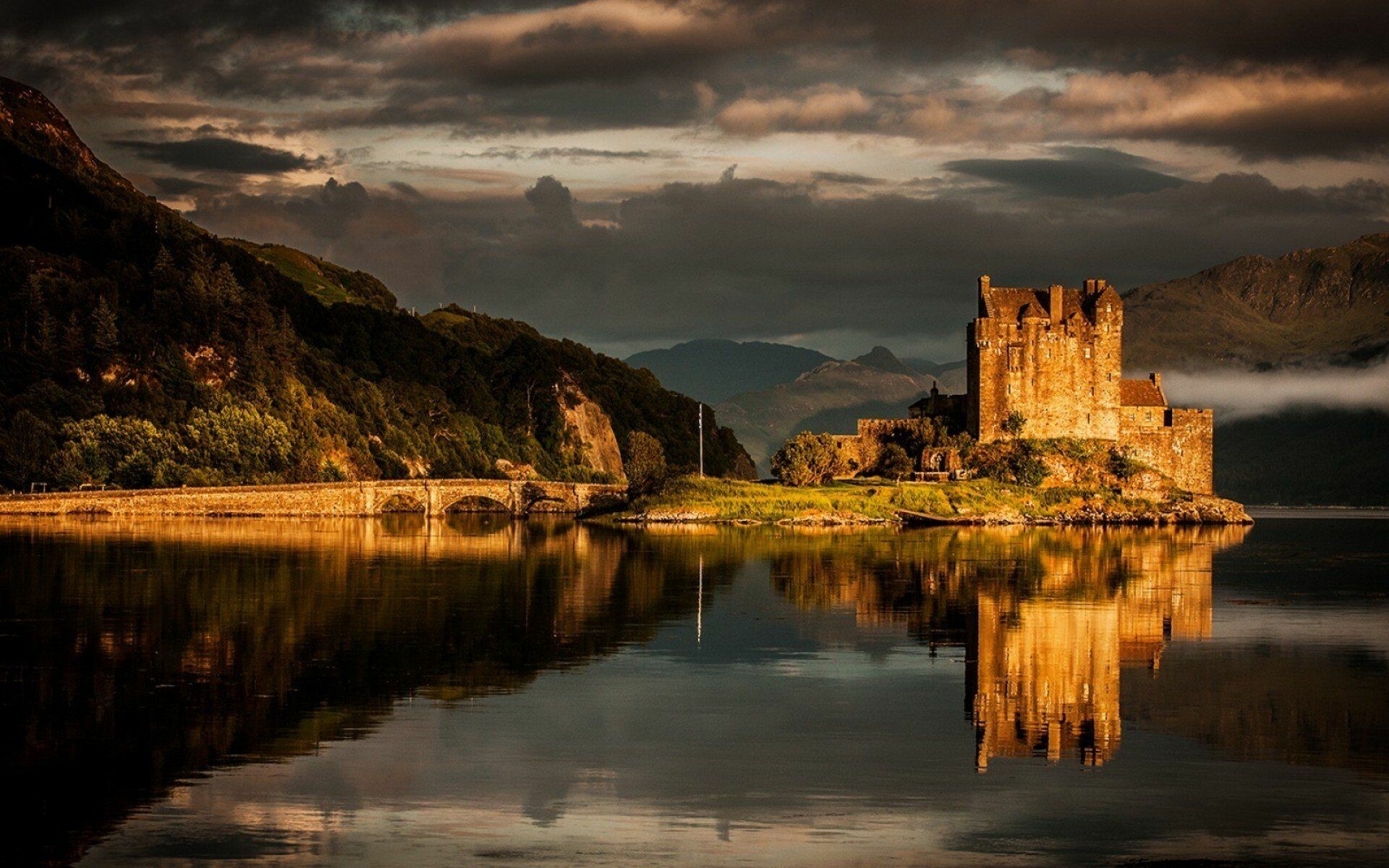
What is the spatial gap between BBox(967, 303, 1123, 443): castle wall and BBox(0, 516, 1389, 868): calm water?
56627mm

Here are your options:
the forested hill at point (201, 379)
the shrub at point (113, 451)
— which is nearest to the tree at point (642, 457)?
the forested hill at point (201, 379)

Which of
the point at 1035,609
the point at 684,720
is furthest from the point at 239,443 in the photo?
the point at 684,720

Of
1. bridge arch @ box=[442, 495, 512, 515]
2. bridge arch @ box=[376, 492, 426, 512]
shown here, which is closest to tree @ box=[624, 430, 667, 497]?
bridge arch @ box=[442, 495, 512, 515]

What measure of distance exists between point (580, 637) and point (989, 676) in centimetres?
1197

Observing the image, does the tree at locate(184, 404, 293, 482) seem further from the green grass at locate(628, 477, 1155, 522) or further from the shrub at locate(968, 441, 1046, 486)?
the shrub at locate(968, 441, 1046, 486)

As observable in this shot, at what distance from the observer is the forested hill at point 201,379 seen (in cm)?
12494

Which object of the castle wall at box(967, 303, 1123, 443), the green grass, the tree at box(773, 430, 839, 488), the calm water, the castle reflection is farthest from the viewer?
the tree at box(773, 430, 839, 488)

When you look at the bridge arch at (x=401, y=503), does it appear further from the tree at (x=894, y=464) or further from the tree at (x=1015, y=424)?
the tree at (x=1015, y=424)

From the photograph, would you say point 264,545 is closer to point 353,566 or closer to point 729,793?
point 353,566

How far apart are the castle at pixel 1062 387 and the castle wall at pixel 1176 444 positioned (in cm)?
5

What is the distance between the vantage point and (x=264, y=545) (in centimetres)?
8038

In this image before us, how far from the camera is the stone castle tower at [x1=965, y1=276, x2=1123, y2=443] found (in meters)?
120

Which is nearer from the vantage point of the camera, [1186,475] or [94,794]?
[94,794]

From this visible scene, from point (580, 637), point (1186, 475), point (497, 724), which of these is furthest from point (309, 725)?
point (1186, 475)
